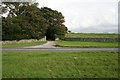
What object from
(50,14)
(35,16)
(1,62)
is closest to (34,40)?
(35,16)

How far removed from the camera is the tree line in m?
47.2

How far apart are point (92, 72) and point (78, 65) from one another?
1424 mm

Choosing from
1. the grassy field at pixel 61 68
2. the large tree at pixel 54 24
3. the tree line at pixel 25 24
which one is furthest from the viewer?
the large tree at pixel 54 24

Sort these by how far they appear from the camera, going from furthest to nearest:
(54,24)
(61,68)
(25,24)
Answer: (54,24)
(25,24)
(61,68)

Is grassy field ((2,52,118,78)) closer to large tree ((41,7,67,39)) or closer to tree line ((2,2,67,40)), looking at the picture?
tree line ((2,2,67,40))

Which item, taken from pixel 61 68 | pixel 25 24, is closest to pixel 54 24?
pixel 25 24

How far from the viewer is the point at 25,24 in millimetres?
49406

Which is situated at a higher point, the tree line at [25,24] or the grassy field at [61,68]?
the tree line at [25,24]

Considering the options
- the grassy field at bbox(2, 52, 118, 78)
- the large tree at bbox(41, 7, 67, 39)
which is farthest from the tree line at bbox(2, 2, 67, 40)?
the grassy field at bbox(2, 52, 118, 78)

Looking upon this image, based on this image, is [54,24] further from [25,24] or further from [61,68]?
[61,68]

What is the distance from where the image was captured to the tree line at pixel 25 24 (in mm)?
47225

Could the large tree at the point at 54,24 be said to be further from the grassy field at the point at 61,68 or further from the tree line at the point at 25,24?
the grassy field at the point at 61,68

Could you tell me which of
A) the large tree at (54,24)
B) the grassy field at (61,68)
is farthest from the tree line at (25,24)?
the grassy field at (61,68)

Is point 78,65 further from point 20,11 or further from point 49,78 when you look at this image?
point 20,11
